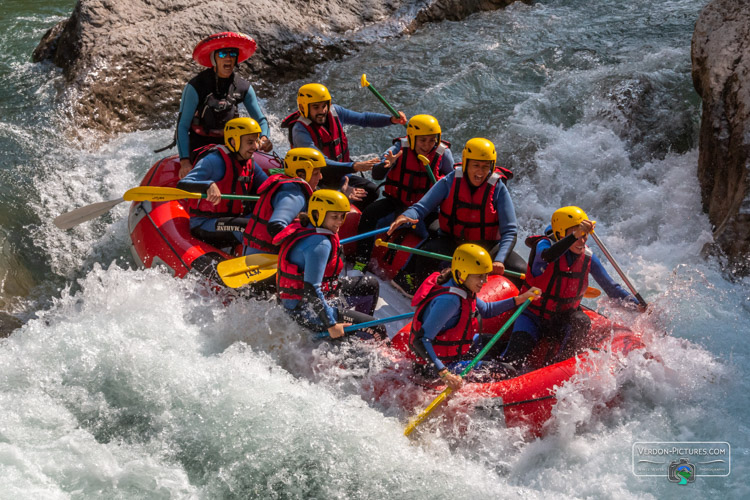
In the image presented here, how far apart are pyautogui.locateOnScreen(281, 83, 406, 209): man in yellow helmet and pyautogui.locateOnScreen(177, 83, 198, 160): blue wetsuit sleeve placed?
78cm

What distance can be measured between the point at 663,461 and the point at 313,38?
6943 mm

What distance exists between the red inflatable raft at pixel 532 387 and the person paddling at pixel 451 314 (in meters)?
0.18

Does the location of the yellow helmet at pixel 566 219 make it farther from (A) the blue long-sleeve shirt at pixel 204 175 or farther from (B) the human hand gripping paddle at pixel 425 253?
(A) the blue long-sleeve shirt at pixel 204 175

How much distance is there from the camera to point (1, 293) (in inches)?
253

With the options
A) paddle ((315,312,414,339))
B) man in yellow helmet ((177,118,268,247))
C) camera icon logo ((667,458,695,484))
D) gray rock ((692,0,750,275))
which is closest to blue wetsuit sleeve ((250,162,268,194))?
man in yellow helmet ((177,118,268,247))

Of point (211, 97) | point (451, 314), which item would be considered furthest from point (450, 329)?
point (211, 97)

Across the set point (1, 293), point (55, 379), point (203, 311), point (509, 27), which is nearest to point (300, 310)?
point (203, 311)

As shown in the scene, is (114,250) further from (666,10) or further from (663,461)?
(666,10)

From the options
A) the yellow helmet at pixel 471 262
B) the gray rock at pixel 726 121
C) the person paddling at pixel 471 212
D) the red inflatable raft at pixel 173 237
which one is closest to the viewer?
the yellow helmet at pixel 471 262

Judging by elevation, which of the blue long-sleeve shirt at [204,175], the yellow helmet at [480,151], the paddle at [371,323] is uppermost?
the yellow helmet at [480,151]

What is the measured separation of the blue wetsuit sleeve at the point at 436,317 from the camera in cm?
434

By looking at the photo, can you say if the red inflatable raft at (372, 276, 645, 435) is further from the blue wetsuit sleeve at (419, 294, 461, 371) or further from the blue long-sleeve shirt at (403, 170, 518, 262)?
the blue long-sleeve shirt at (403, 170, 518, 262)

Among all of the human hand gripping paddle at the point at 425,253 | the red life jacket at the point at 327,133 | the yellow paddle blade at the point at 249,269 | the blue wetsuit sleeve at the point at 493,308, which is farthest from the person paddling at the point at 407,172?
the blue wetsuit sleeve at the point at 493,308

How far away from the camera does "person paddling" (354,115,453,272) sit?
5.81 metres
